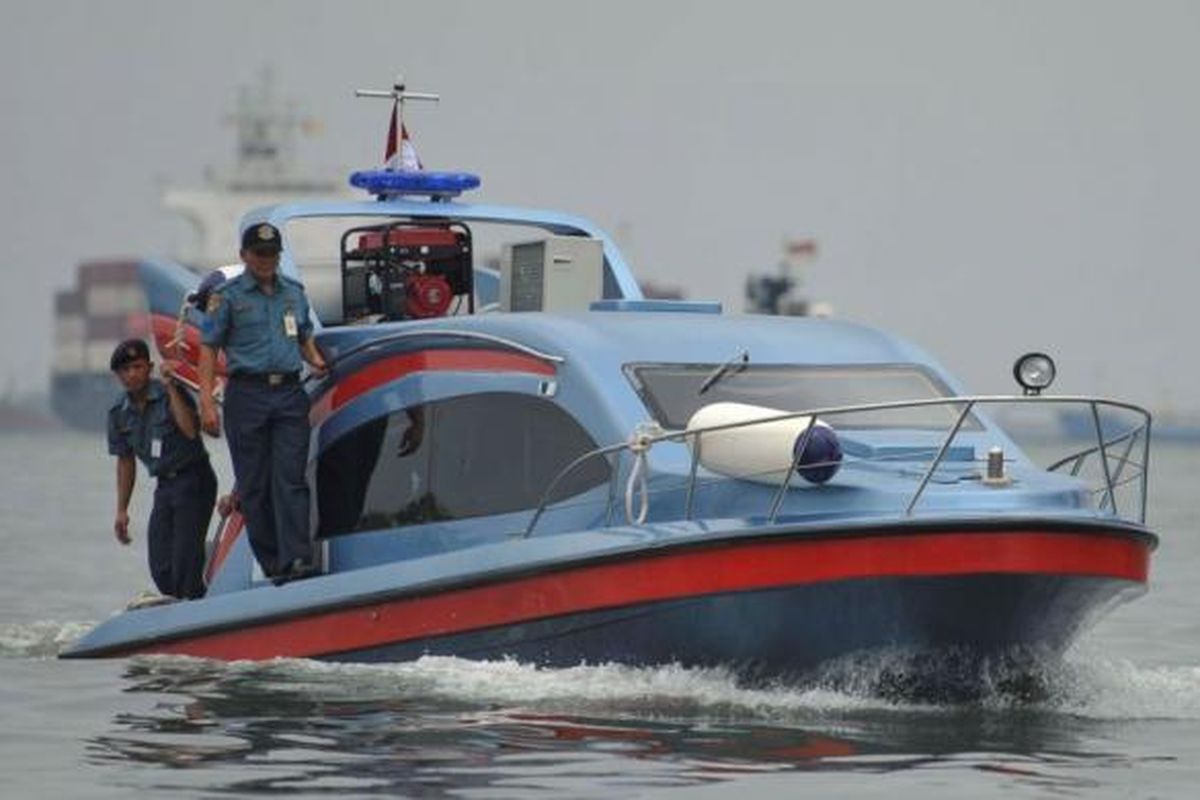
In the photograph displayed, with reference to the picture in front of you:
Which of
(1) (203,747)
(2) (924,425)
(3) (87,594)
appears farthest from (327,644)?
(3) (87,594)

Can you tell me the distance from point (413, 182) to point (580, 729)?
4.43m

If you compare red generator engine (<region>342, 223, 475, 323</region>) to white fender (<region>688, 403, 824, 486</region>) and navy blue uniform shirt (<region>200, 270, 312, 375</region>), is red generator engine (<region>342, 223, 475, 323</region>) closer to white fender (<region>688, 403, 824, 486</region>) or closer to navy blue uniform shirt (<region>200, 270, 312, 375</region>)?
navy blue uniform shirt (<region>200, 270, 312, 375</region>)

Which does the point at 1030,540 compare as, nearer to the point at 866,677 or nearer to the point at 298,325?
the point at 866,677

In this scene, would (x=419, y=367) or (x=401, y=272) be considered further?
(x=401, y=272)

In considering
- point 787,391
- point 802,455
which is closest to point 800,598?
point 802,455

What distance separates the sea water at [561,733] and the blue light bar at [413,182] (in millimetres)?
2684

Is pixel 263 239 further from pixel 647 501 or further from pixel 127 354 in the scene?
pixel 647 501

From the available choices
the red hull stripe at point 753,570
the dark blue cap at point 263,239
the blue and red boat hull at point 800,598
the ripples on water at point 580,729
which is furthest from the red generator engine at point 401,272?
the blue and red boat hull at point 800,598

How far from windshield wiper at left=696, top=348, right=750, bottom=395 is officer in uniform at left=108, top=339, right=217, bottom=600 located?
2720 millimetres

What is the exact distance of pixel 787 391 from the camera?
12703 millimetres

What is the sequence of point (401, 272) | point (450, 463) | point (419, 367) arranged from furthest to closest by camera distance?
1. point (401, 272)
2. point (419, 367)
3. point (450, 463)

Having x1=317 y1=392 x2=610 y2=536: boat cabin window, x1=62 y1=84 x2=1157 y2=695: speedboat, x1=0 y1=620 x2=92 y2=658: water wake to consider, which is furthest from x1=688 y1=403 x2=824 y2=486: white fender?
x1=0 y1=620 x2=92 y2=658: water wake

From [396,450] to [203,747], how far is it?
2.39 meters

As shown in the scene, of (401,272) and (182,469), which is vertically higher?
(401,272)
